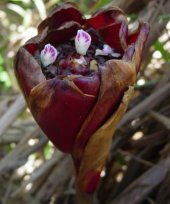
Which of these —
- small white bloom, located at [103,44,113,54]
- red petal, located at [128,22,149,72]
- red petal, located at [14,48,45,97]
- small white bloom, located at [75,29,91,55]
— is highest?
red petal, located at [14,48,45,97]

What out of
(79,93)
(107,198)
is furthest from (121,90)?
(107,198)

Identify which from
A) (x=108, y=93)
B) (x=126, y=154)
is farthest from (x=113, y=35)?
(x=126, y=154)

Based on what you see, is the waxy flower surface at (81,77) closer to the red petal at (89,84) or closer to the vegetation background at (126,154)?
the red petal at (89,84)

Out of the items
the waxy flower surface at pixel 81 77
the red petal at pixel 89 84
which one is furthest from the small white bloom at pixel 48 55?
the red petal at pixel 89 84

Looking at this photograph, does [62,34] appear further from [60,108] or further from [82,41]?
[60,108]

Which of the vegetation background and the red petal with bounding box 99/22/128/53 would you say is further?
the vegetation background

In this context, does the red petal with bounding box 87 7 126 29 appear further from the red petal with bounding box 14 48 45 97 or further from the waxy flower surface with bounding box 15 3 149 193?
the red petal with bounding box 14 48 45 97

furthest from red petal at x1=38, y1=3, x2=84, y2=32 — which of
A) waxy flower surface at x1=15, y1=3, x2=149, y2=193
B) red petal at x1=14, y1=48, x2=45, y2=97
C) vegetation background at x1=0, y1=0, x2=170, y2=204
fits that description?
vegetation background at x1=0, y1=0, x2=170, y2=204
